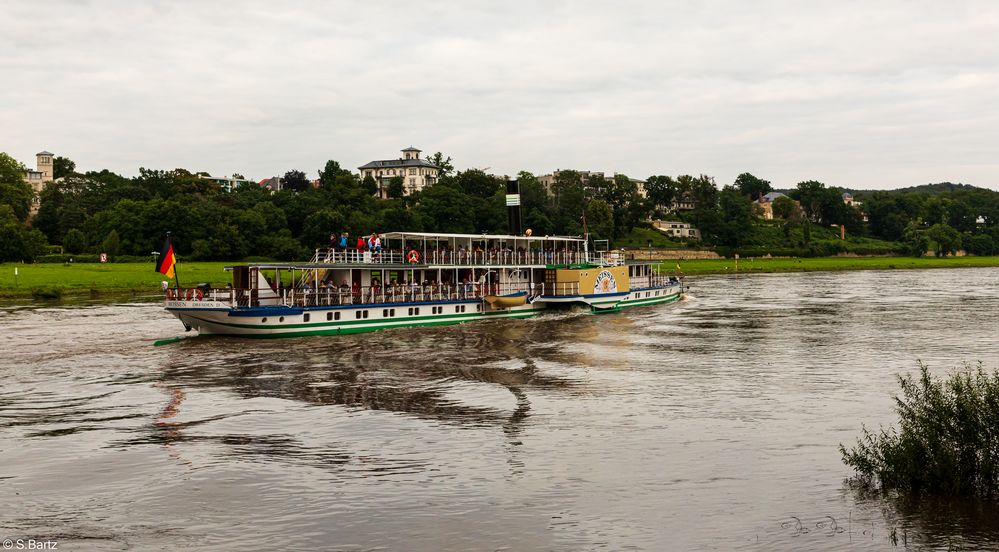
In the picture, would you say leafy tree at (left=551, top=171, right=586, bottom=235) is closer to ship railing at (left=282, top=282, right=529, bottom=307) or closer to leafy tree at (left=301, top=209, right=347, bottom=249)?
leafy tree at (left=301, top=209, right=347, bottom=249)

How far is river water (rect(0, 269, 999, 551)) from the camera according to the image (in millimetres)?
16609

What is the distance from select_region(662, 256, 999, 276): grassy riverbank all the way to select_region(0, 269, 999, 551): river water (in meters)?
106

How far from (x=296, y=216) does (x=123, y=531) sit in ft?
434

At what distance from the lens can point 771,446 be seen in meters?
23.0

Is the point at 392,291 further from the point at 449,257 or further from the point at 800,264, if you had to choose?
the point at 800,264

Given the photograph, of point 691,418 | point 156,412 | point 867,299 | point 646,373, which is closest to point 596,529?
point 691,418

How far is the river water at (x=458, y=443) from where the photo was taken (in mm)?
16609

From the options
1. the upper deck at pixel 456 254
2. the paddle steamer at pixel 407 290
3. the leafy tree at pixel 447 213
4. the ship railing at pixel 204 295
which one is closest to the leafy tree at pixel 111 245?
the leafy tree at pixel 447 213

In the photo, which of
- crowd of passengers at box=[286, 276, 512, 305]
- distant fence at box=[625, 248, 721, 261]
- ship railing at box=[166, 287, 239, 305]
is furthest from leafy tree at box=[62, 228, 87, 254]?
distant fence at box=[625, 248, 721, 261]

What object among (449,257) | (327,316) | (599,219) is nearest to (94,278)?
(449,257)

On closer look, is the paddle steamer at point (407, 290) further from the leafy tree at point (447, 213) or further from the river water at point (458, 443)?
the leafy tree at point (447, 213)

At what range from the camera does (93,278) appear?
287 feet

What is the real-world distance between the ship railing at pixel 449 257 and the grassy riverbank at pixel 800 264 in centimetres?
7865

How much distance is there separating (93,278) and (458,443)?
75949mm
